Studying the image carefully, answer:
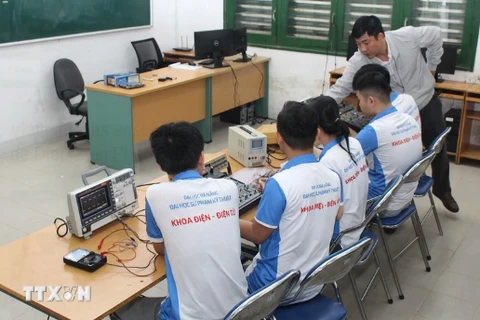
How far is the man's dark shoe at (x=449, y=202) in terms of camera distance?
4.44m

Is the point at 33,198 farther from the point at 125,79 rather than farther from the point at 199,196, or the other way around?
A: the point at 199,196

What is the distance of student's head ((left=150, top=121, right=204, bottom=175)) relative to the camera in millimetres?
2119

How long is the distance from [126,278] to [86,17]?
4.67 m

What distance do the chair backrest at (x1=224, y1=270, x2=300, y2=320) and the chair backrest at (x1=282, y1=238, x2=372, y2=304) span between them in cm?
7

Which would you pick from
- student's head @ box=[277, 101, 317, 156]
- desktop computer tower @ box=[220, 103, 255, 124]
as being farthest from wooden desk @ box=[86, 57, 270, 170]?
student's head @ box=[277, 101, 317, 156]

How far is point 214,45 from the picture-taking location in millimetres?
6262

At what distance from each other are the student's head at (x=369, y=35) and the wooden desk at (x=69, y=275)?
7.26ft

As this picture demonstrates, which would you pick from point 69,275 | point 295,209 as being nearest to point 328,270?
point 295,209

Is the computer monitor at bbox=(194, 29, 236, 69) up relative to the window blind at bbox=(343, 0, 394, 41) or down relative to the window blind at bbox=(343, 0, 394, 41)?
down

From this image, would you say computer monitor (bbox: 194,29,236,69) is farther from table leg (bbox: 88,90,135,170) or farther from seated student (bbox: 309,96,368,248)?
seated student (bbox: 309,96,368,248)

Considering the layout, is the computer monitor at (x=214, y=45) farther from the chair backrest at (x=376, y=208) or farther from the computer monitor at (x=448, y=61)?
the chair backrest at (x=376, y=208)

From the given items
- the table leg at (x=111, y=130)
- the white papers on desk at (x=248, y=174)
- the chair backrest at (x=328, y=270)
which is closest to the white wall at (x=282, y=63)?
the table leg at (x=111, y=130)

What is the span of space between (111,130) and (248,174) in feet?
7.89

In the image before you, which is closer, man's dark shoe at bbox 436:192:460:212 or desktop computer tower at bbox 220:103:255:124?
man's dark shoe at bbox 436:192:460:212
